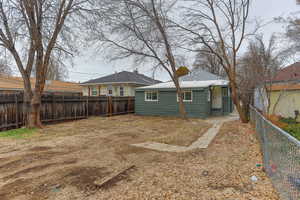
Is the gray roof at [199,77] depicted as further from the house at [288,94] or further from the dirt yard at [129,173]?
the dirt yard at [129,173]

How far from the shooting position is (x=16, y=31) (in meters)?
7.73

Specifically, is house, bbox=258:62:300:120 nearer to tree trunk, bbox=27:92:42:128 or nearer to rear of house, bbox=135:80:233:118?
rear of house, bbox=135:80:233:118

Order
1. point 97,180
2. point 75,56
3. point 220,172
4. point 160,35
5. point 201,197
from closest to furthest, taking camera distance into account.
A: point 201,197 < point 97,180 < point 220,172 < point 75,56 < point 160,35

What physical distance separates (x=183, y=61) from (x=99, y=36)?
616cm

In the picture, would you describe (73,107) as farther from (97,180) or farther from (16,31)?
(97,180)

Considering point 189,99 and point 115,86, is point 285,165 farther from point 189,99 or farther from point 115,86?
point 115,86

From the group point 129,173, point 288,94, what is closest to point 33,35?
point 129,173

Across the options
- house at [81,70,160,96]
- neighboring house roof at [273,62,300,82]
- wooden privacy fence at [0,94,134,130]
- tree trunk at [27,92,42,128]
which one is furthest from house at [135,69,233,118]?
tree trunk at [27,92,42,128]

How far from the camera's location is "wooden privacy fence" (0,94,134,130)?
7.84 meters

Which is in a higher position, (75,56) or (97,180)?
(75,56)

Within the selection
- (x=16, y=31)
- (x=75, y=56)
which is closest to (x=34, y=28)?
(x=16, y=31)

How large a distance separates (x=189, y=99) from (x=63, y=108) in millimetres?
8656

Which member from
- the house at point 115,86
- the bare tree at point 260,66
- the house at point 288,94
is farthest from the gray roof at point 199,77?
the bare tree at point 260,66

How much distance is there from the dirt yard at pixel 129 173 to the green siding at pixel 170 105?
→ 22.3 ft
